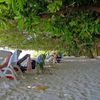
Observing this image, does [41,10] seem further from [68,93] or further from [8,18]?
[68,93]

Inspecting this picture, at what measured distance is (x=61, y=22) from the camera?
8.95 ft

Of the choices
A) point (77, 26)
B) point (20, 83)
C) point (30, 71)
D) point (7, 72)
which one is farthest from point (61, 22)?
point (30, 71)

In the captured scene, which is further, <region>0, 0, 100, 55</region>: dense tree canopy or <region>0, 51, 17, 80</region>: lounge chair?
<region>0, 51, 17, 80</region>: lounge chair

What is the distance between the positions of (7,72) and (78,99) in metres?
4.21

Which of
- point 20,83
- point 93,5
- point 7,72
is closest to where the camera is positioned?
point 93,5

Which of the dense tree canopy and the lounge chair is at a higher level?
the dense tree canopy

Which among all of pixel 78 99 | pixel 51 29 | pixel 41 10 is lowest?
pixel 78 99

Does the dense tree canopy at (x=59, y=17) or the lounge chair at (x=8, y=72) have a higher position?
the dense tree canopy at (x=59, y=17)

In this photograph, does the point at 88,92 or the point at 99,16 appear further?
the point at 88,92

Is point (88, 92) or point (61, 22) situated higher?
point (61, 22)

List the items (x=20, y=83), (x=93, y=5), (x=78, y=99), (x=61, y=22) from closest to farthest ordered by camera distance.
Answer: (x=93, y=5), (x=61, y=22), (x=78, y=99), (x=20, y=83)

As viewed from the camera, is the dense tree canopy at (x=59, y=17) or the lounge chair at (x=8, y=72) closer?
the dense tree canopy at (x=59, y=17)

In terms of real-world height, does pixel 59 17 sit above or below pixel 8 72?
above

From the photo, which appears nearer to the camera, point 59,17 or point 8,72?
point 59,17
